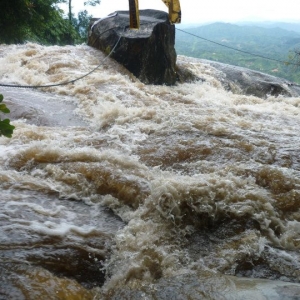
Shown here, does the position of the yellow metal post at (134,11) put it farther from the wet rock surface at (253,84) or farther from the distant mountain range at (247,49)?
the wet rock surface at (253,84)

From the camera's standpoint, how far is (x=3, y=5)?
4035 mm

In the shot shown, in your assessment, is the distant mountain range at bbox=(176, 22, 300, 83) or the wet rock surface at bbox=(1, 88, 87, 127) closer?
the wet rock surface at bbox=(1, 88, 87, 127)

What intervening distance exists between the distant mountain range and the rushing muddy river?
2174mm

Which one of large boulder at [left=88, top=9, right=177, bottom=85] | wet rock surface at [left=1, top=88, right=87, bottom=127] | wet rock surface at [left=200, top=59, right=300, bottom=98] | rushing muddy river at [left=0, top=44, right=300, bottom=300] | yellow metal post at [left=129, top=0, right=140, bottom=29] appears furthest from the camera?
wet rock surface at [left=200, top=59, right=300, bottom=98]

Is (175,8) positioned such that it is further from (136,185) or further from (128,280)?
(128,280)

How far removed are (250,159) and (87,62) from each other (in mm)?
6605

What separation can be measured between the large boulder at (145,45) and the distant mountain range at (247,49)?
965mm

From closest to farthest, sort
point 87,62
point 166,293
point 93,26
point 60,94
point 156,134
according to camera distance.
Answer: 1. point 166,293
2. point 156,134
3. point 60,94
4. point 87,62
5. point 93,26

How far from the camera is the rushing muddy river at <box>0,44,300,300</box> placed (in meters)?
2.36

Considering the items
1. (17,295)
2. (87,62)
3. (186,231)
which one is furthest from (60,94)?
(17,295)

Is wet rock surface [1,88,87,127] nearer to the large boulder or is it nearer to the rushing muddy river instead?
the rushing muddy river

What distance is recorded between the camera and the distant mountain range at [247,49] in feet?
86.3

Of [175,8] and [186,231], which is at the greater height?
[175,8]

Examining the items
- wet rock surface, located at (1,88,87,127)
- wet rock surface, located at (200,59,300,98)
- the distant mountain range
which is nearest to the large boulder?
the distant mountain range
